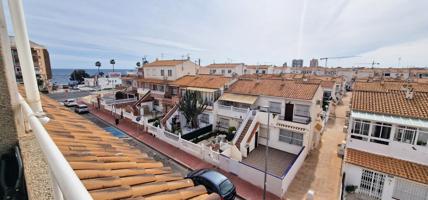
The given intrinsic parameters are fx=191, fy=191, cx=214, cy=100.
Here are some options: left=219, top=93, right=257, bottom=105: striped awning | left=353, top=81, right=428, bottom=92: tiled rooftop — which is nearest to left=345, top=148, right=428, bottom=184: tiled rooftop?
left=219, top=93, right=257, bottom=105: striped awning

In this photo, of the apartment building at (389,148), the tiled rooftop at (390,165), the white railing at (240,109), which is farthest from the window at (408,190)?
the white railing at (240,109)

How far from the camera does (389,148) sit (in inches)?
563

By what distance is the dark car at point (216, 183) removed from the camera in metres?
11.8

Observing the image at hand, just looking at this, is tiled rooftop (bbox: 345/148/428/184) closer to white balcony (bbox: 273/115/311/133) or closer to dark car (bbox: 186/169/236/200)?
white balcony (bbox: 273/115/311/133)

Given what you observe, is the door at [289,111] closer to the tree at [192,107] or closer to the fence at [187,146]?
the fence at [187,146]

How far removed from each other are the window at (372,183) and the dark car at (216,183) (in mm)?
10218

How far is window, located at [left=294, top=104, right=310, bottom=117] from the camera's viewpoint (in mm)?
20425

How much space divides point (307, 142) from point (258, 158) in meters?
5.26

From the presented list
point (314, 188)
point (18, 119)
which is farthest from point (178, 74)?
point (18, 119)

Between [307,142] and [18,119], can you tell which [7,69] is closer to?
[18,119]

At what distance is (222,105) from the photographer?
82.8 feet

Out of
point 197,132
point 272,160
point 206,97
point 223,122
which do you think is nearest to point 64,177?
point 272,160

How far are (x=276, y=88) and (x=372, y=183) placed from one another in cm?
1261

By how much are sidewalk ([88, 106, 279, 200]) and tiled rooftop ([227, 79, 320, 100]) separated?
1059 centimetres
